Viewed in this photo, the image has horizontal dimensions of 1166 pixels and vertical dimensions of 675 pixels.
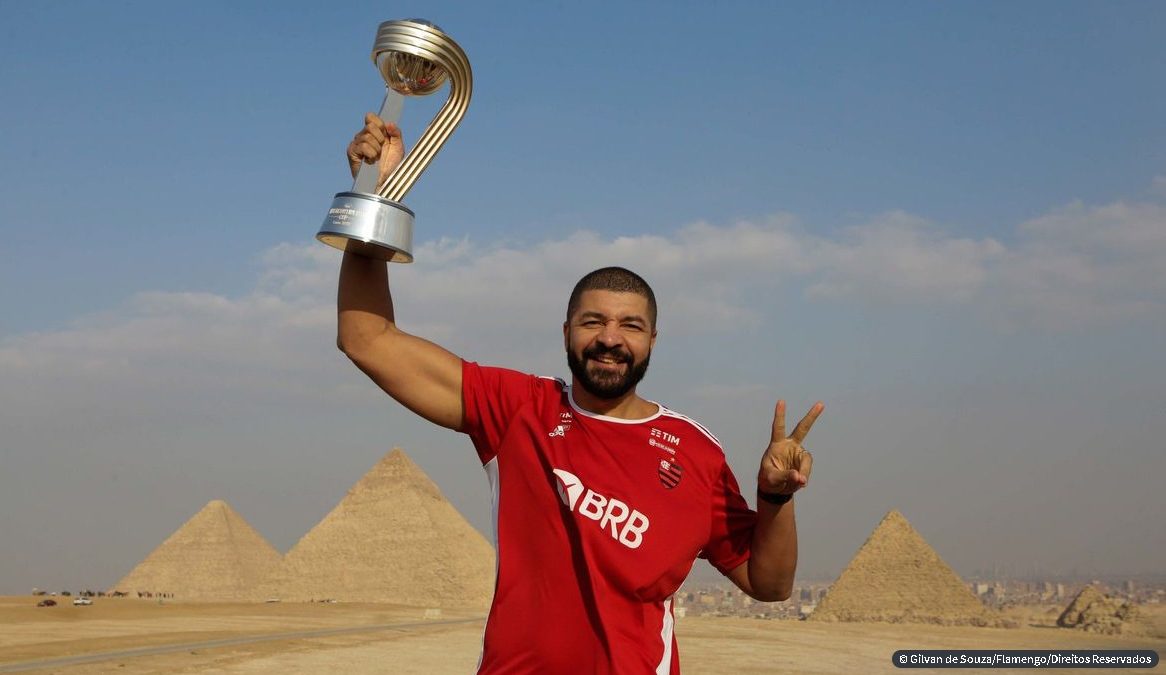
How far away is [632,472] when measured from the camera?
8.27 ft

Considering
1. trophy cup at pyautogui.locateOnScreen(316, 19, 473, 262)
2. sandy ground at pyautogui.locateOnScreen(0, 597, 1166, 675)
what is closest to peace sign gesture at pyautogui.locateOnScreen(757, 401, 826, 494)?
trophy cup at pyautogui.locateOnScreen(316, 19, 473, 262)

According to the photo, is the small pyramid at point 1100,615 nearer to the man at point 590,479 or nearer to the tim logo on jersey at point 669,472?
the man at point 590,479

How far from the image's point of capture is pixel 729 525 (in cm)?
278

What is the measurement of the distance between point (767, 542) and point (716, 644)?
31268 millimetres

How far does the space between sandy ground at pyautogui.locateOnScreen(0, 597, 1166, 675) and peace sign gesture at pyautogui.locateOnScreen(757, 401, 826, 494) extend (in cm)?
1782

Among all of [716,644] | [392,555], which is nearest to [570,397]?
[716,644]

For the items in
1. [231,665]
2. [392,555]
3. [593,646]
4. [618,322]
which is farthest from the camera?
[392,555]

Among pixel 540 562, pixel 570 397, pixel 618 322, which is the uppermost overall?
pixel 618 322

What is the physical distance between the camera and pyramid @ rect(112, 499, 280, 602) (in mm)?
86250

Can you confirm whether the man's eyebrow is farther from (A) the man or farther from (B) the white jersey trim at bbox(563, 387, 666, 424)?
(B) the white jersey trim at bbox(563, 387, 666, 424)

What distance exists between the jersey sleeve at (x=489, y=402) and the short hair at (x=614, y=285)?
0.80 feet

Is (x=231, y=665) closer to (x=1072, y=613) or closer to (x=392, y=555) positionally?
(x=1072, y=613)

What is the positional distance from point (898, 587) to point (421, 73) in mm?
64840

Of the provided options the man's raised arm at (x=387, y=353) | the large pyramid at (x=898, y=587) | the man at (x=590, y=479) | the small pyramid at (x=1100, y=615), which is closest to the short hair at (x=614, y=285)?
the man at (x=590, y=479)
